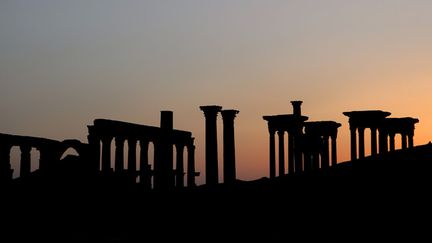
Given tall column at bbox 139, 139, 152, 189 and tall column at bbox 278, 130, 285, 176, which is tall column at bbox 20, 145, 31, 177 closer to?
tall column at bbox 139, 139, 152, 189

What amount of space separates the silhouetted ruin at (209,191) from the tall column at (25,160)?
0.15 feet

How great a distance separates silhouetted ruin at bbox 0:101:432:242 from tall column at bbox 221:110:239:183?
0.05 meters

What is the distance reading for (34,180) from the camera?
1326 inches

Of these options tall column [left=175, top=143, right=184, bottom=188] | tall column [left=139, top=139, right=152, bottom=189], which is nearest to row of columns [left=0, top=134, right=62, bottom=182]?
tall column [left=139, top=139, right=152, bottom=189]

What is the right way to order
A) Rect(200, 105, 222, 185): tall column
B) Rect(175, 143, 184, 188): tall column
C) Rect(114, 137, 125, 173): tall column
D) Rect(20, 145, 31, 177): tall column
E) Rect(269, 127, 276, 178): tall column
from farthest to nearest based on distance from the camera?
Rect(269, 127, 276, 178): tall column, Rect(175, 143, 184, 188): tall column, Rect(200, 105, 222, 185): tall column, Rect(114, 137, 125, 173): tall column, Rect(20, 145, 31, 177): tall column

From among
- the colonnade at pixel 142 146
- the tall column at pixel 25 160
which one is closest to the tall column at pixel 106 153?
the colonnade at pixel 142 146

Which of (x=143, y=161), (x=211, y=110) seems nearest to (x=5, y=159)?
(x=143, y=161)

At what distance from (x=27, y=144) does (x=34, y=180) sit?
10.2 ft

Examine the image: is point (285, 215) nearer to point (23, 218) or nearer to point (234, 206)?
point (234, 206)

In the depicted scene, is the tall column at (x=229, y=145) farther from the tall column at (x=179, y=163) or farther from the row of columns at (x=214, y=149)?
the tall column at (x=179, y=163)

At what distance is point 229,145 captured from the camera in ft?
134

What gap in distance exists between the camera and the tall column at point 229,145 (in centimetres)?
4040

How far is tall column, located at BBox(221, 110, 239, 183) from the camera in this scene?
4040cm

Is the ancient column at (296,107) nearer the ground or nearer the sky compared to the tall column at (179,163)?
nearer the sky
